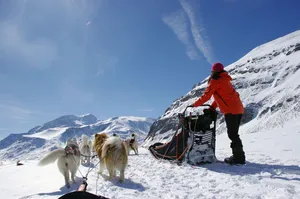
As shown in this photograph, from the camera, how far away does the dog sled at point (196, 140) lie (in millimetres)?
6520

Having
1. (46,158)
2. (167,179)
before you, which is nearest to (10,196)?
(46,158)

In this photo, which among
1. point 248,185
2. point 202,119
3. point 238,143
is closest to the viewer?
point 248,185

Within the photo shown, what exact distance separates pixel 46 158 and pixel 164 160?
11.5ft

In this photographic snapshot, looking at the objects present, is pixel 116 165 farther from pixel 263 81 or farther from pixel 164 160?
pixel 263 81

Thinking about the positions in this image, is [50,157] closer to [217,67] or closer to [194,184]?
[194,184]

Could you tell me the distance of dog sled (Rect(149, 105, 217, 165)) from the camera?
652 centimetres

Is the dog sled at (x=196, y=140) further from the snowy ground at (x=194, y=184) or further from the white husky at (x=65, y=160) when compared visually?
the white husky at (x=65, y=160)

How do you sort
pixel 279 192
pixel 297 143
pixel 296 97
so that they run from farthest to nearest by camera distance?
pixel 296 97 → pixel 297 143 → pixel 279 192

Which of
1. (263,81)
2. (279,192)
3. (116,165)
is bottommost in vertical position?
(279,192)

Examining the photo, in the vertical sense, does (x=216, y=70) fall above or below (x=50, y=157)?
above

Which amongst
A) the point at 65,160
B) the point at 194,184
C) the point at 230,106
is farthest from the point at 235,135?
the point at 65,160

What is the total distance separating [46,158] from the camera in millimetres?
5301

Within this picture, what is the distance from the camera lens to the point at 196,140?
6527 mm


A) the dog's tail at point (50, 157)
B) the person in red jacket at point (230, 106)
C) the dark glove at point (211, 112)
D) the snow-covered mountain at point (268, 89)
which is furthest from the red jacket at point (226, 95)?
the snow-covered mountain at point (268, 89)
